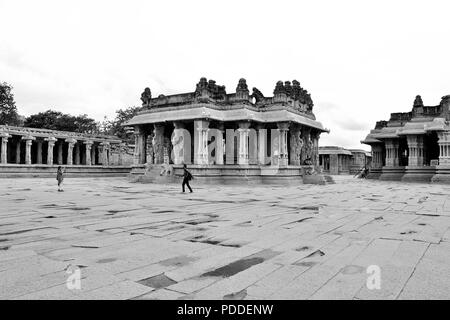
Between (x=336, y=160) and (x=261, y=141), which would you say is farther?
(x=336, y=160)

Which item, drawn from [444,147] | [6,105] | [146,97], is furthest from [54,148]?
[444,147]

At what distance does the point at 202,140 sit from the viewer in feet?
77.3

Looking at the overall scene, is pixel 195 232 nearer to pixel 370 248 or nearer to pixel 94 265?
pixel 94 265

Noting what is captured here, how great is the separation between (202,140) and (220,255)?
19027 millimetres

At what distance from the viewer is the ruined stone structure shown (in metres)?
38.9

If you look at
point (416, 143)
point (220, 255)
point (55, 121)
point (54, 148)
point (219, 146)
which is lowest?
point (220, 255)

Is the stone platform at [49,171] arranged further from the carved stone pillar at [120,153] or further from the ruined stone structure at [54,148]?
the carved stone pillar at [120,153]

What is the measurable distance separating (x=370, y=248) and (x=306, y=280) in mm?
1945

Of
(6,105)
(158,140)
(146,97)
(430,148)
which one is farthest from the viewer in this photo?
(6,105)

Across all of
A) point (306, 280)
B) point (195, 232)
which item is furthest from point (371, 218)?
point (306, 280)

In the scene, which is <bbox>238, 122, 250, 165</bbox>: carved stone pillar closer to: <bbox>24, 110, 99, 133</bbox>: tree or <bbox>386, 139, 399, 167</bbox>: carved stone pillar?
<bbox>386, 139, 399, 167</bbox>: carved stone pillar

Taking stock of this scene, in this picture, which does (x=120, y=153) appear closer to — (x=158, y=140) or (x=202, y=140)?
(x=158, y=140)
